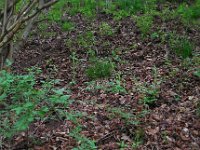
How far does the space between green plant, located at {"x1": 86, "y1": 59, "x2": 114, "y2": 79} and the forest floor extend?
0.48 ft

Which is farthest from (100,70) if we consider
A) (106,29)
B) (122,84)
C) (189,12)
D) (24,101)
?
(189,12)

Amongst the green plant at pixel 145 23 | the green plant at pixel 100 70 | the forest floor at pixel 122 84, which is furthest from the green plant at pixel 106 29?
the green plant at pixel 100 70

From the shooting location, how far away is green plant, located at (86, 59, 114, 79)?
7389 millimetres

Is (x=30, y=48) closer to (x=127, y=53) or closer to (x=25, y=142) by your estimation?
(x=127, y=53)

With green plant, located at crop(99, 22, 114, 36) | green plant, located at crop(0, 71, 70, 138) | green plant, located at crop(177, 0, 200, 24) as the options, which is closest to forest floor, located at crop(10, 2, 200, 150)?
green plant, located at crop(99, 22, 114, 36)

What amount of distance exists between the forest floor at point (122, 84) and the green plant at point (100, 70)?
0.48 ft

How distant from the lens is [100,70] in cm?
746

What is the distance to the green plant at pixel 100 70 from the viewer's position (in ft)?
24.2

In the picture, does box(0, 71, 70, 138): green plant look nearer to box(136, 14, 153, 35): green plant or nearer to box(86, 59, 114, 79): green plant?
box(86, 59, 114, 79): green plant

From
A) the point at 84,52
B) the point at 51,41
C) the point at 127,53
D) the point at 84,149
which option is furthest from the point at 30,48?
the point at 84,149

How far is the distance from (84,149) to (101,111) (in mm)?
1638

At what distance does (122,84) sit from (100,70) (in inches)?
29.2

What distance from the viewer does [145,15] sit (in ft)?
34.0

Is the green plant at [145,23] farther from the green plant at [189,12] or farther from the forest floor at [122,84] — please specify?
the green plant at [189,12]
